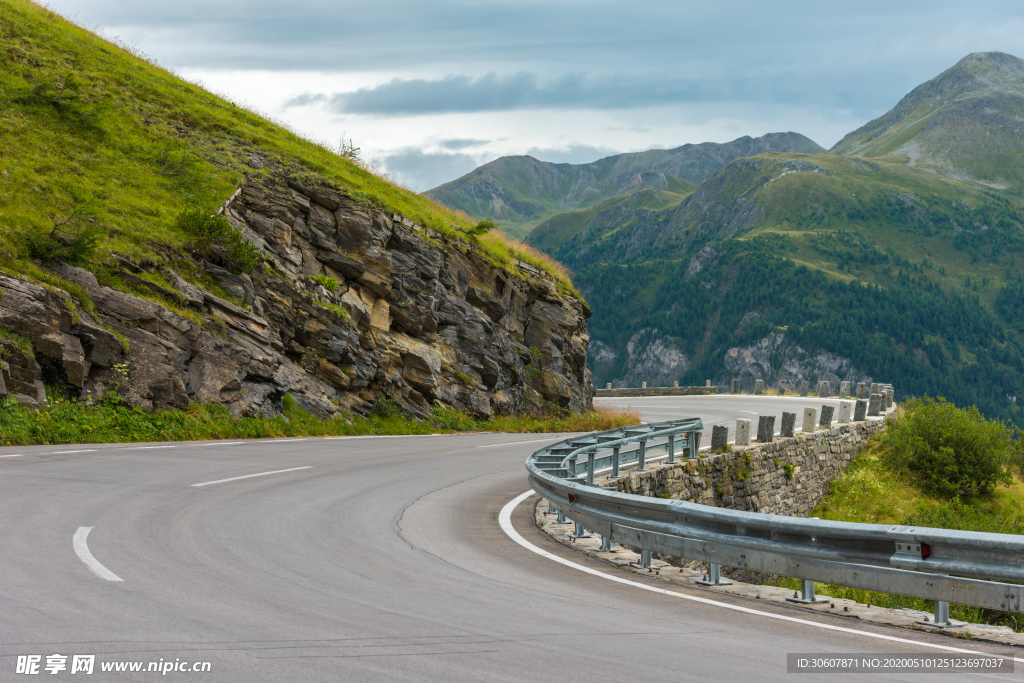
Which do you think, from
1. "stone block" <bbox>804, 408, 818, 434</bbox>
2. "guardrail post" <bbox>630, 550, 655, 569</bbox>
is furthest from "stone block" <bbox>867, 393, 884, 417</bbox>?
"guardrail post" <bbox>630, 550, 655, 569</bbox>

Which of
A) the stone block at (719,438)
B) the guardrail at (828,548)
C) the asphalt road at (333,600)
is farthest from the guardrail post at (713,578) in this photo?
the stone block at (719,438)

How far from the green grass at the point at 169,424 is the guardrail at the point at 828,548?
10.9 meters

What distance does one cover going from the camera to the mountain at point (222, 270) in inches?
619

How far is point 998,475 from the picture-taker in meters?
21.5

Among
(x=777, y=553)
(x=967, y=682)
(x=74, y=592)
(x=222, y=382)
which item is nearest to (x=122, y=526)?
(x=74, y=592)

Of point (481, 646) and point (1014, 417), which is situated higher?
point (481, 646)

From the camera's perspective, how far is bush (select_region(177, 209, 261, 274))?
19.5m

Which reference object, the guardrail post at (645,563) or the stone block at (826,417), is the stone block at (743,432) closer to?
the stone block at (826,417)

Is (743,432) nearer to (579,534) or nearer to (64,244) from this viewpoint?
(579,534)

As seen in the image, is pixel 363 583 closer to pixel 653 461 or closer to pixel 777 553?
pixel 777 553

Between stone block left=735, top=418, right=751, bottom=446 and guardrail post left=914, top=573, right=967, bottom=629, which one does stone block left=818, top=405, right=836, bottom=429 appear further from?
guardrail post left=914, top=573, right=967, bottom=629

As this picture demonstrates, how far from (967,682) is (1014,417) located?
683 ft

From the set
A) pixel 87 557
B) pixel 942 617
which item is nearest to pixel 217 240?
pixel 87 557

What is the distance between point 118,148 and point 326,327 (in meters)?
8.62
